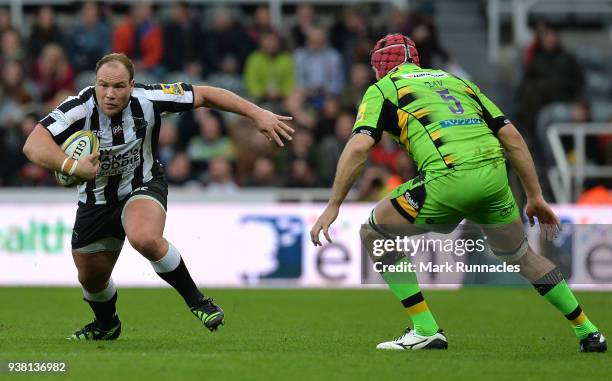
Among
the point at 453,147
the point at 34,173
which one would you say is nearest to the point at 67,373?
the point at 453,147

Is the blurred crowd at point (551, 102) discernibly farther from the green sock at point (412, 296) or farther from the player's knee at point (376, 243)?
the player's knee at point (376, 243)

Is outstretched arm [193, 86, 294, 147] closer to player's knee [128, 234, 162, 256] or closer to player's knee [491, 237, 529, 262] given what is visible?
player's knee [128, 234, 162, 256]

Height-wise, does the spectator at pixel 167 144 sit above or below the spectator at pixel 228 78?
below

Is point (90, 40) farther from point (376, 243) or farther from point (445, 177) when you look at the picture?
point (445, 177)

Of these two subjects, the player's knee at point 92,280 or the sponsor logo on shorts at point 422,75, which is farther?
the player's knee at point 92,280

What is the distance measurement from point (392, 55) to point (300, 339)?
221cm

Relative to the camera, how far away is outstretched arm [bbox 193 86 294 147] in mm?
8727

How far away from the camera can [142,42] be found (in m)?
19.9

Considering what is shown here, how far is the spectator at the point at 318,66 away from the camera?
1969cm

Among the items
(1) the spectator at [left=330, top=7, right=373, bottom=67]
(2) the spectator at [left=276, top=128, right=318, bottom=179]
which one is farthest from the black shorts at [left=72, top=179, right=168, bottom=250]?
(1) the spectator at [left=330, top=7, right=373, bottom=67]

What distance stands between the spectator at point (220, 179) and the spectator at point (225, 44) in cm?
281

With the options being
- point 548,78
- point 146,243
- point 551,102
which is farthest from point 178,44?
point 146,243

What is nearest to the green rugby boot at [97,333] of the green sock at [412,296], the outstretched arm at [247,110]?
the outstretched arm at [247,110]

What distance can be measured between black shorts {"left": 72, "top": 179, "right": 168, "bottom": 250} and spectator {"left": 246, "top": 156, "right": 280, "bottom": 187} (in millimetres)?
9164
